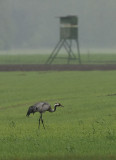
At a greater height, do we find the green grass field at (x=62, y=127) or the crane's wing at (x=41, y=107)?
the crane's wing at (x=41, y=107)

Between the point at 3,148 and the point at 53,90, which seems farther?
the point at 53,90

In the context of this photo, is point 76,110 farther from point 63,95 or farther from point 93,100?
point 63,95

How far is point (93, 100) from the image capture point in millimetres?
33406

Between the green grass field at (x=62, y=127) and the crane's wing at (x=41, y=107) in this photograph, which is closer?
the green grass field at (x=62, y=127)

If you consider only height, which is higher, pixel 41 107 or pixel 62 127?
pixel 41 107

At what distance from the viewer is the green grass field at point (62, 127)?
1636 centimetres

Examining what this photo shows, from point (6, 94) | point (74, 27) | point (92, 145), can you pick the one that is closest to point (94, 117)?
point (92, 145)

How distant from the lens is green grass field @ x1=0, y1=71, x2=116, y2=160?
53.7ft

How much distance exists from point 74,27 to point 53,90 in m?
40.8

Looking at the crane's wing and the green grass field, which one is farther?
the crane's wing

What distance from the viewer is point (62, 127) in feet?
71.7

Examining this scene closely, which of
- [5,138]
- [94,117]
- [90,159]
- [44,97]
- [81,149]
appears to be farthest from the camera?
[44,97]

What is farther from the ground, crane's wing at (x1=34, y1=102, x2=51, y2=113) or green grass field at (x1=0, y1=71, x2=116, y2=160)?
crane's wing at (x1=34, y1=102, x2=51, y2=113)

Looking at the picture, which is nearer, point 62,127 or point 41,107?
point 41,107
